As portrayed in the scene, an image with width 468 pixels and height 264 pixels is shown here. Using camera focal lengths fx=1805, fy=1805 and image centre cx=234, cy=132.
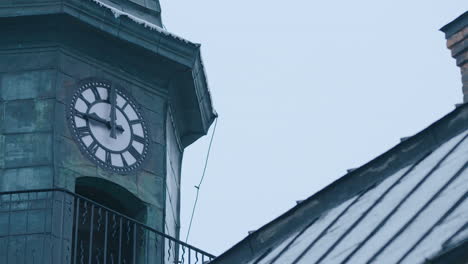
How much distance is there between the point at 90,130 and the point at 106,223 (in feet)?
4.27

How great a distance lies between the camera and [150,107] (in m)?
23.4

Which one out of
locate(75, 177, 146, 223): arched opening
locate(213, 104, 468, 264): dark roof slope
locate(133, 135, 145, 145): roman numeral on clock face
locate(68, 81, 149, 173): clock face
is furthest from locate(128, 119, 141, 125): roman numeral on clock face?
locate(213, 104, 468, 264): dark roof slope

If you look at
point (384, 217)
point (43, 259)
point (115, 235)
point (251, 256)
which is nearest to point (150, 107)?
point (115, 235)

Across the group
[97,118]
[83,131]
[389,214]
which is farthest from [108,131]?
[389,214]

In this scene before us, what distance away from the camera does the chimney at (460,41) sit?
17.4 m

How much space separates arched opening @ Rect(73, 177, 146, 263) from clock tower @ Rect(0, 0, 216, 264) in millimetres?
19

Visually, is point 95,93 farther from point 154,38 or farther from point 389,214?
point 389,214

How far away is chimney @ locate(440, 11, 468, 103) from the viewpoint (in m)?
17.4

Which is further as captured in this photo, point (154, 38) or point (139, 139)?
point (154, 38)

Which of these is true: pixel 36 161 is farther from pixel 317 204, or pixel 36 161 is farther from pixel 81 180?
pixel 317 204

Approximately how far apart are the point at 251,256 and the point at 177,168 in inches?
283

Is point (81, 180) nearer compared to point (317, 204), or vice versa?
point (317, 204)

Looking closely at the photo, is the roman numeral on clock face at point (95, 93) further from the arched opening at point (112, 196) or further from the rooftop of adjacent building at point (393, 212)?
the rooftop of adjacent building at point (393, 212)

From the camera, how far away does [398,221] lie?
14648mm
